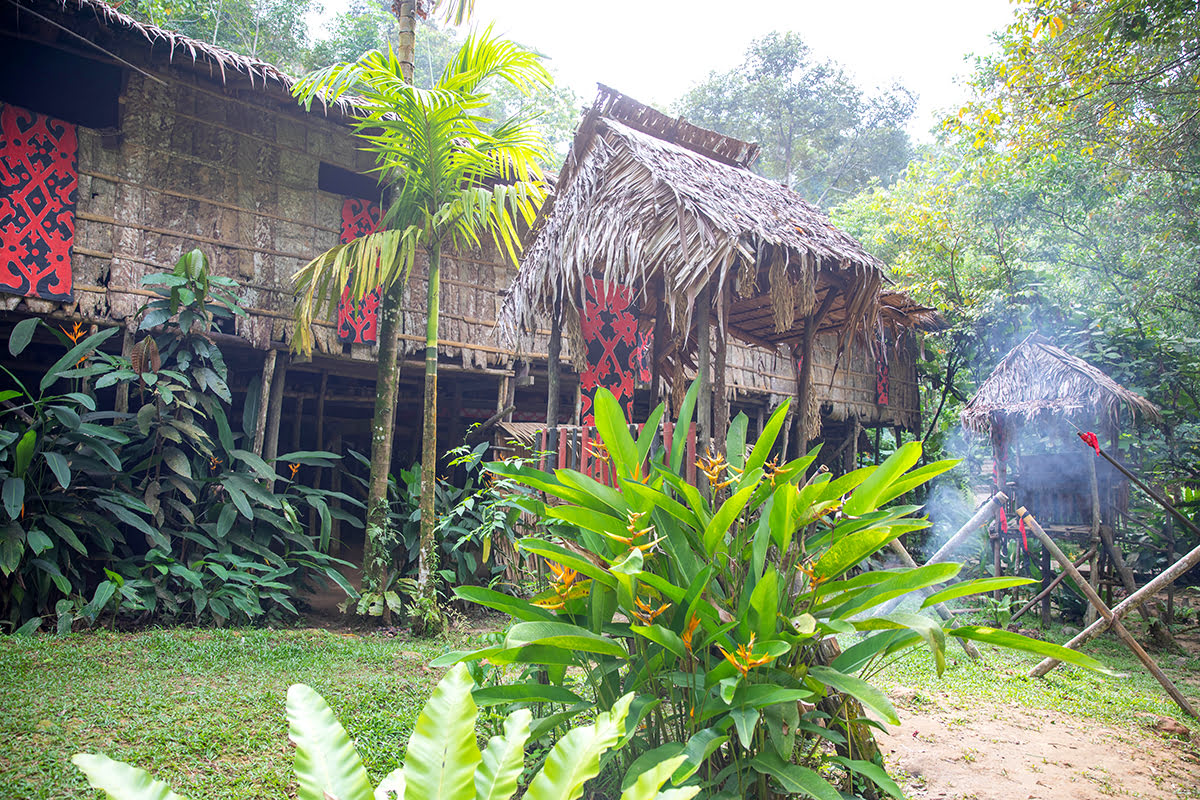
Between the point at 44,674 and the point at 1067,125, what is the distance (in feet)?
35.1

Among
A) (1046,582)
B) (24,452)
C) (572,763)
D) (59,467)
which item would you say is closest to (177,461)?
(59,467)

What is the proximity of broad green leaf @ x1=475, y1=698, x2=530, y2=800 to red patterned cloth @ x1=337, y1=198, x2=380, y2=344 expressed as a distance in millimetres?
6685

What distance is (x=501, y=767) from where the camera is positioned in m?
0.78

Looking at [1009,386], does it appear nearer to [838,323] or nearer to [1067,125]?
[1067,125]

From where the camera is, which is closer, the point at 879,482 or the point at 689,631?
the point at 689,631

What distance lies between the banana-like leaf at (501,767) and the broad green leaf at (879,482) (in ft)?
5.31

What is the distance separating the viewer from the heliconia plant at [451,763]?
0.72m

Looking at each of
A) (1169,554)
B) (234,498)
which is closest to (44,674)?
(234,498)

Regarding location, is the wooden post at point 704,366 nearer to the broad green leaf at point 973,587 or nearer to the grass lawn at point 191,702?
the broad green leaf at point 973,587

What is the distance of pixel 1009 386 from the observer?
28.4 feet

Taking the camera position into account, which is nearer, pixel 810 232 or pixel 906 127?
pixel 810 232

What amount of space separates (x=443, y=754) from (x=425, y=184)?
5.40 meters

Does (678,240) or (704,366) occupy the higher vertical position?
(678,240)

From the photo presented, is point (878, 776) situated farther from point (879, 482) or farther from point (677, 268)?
point (677, 268)
